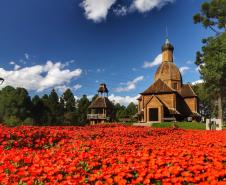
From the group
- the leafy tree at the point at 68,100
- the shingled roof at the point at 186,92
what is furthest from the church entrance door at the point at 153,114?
the leafy tree at the point at 68,100

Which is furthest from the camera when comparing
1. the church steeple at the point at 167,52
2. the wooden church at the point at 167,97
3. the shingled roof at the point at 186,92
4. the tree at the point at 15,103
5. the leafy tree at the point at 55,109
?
the leafy tree at the point at 55,109

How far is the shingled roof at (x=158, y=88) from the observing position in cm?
5182

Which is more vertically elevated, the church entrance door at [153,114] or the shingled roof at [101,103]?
the shingled roof at [101,103]

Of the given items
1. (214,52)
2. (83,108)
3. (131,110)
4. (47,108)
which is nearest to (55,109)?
(47,108)

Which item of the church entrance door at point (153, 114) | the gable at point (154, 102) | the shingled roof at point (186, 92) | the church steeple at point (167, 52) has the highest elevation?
the church steeple at point (167, 52)

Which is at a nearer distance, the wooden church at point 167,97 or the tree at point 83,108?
the wooden church at point 167,97

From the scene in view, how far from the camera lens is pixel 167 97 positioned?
51.5 m

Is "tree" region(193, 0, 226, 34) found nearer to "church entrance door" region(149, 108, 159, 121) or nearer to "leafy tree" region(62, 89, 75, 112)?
"church entrance door" region(149, 108, 159, 121)

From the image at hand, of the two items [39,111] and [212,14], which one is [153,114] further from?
[39,111]

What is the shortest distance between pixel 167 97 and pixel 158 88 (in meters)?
2.38

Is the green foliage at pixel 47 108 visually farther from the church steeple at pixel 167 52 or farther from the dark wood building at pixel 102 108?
the church steeple at pixel 167 52

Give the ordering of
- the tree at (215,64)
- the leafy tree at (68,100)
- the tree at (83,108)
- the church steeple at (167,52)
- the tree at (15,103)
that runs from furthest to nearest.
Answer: the leafy tree at (68,100)
the tree at (83,108)
the tree at (15,103)
the church steeple at (167,52)
the tree at (215,64)

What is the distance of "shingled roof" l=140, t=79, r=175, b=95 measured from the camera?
2040 inches

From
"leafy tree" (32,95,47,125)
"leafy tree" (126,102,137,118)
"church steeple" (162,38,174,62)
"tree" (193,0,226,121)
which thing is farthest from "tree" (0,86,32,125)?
"tree" (193,0,226,121)
